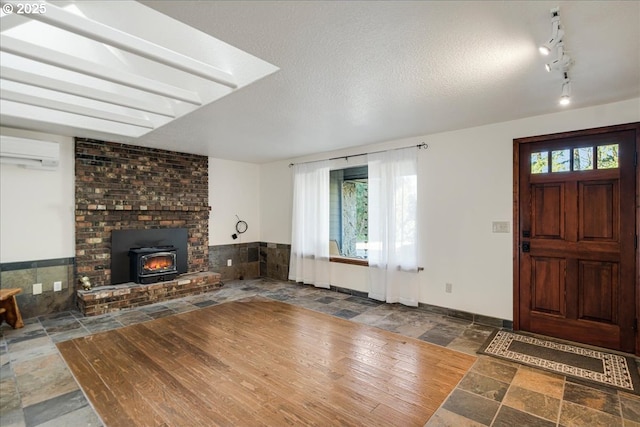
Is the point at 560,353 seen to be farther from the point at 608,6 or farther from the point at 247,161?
the point at 247,161

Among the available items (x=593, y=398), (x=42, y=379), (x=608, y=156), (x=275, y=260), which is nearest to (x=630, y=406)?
(x=593, y=398)

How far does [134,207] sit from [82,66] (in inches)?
119

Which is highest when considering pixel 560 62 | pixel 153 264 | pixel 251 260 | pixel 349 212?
pixel 560 62

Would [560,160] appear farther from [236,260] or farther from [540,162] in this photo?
[236,260]

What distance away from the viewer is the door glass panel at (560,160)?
330cm

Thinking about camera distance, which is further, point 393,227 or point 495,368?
point 393,227

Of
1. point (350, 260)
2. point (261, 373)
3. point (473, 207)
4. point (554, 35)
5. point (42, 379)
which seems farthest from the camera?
point (350, 260)

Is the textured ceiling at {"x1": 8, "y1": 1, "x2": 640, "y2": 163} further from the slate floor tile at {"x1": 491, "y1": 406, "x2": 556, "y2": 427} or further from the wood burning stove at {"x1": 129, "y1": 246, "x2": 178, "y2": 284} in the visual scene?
the slate floor tile at {"x1": 491, "y1": 406, "x2": 556, "y2": 427}

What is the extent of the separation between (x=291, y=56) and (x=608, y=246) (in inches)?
139

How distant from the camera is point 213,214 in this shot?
605 cm

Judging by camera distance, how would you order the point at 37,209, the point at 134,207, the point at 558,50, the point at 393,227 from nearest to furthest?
the point at 558,50 < the point at 37,209 < the point at 393,227 < the point at 134,207

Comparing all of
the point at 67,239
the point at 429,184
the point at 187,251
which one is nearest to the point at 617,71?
the point at 429,184

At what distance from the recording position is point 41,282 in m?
4.15

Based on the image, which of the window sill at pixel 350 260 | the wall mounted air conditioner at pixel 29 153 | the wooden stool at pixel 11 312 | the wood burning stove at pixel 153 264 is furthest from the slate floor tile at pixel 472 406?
the wall mounted air conditioner at pixel 29 153
